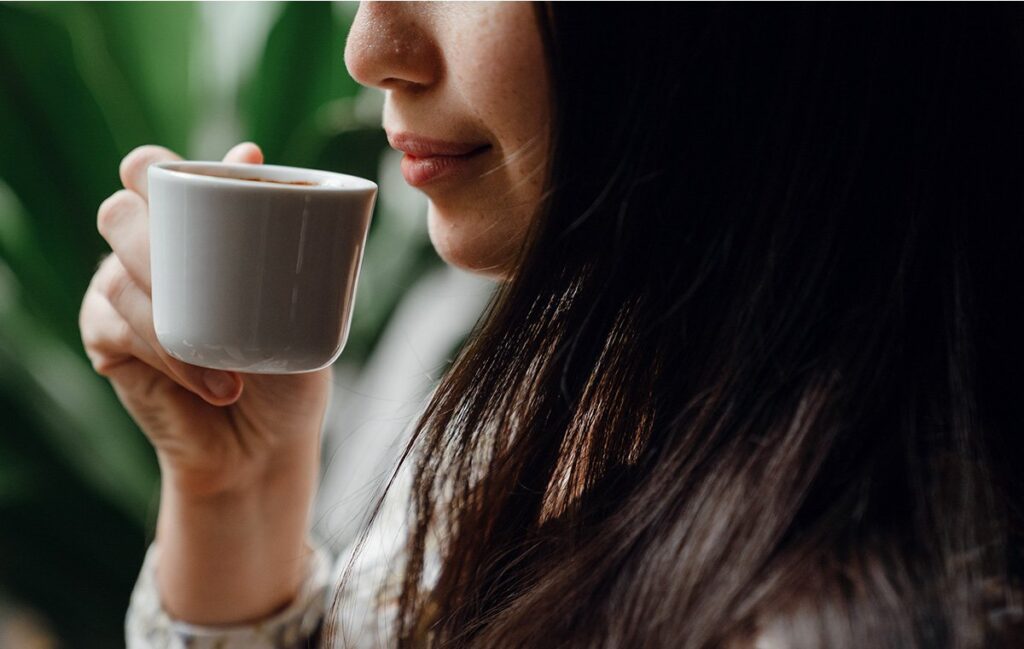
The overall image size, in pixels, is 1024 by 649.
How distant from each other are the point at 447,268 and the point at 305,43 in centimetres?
37

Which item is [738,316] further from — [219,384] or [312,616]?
[312,616]

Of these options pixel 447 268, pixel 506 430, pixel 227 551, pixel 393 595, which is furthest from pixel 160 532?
pixel 447 268

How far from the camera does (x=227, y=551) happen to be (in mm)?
845

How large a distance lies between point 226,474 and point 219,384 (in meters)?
0.18

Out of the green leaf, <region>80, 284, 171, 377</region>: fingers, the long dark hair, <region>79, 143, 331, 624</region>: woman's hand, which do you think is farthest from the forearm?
the green leaf

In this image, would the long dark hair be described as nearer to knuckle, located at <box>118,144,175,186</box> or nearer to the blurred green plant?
knuckle, located at <box>118,144,175,186</box>

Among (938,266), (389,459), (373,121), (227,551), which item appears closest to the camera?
(938,266)

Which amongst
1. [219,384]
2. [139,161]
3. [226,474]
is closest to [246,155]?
[139,161]

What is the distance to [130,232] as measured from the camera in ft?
2.20

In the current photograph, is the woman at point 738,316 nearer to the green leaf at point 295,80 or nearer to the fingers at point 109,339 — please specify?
the fingers at point 109,339

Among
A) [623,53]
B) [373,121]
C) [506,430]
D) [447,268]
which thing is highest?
[623,53]

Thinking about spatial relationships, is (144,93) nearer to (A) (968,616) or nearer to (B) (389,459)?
(B) (389,459)

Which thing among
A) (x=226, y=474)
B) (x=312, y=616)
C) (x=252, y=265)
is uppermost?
(x=252, y=265)

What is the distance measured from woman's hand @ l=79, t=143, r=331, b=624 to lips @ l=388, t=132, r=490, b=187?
16 centimetres
